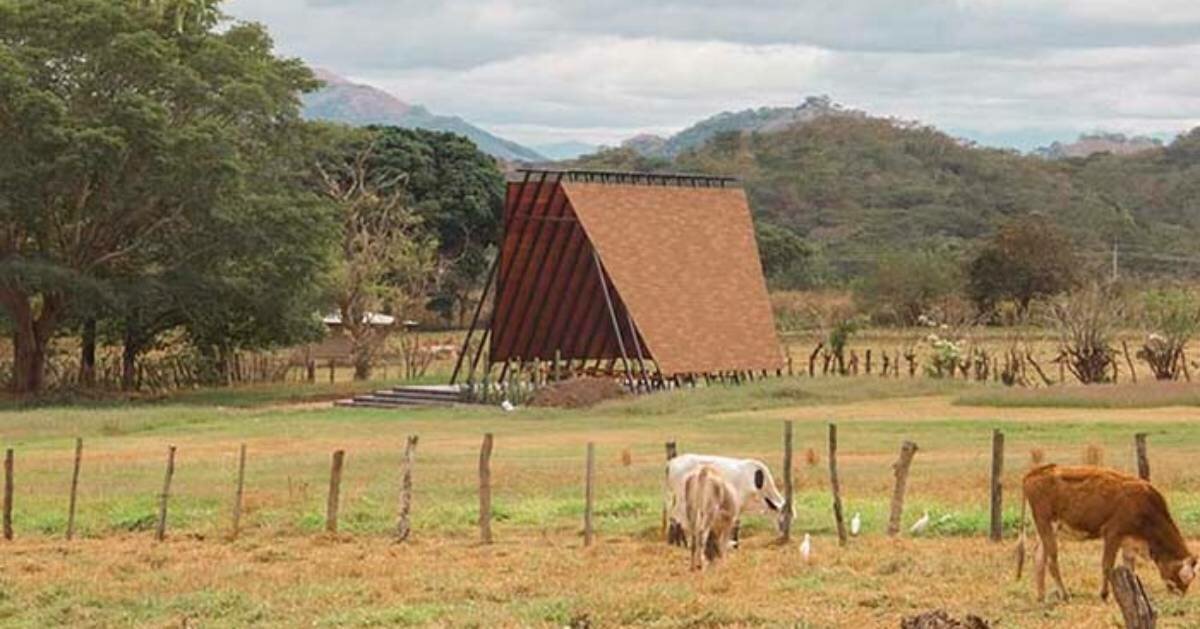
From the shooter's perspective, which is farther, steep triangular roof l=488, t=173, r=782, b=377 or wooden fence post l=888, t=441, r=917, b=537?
steep triangular roof l=488, t=173, r=782, b=377

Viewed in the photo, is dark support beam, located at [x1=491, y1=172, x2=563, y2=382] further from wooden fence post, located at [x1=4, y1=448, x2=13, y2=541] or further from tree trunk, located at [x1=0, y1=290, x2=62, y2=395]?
wooden fence post, located at [x1=4, y1=448, x2=13, y2=541]

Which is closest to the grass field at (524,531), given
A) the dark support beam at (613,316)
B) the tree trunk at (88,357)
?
the dark support beam at (613,316)

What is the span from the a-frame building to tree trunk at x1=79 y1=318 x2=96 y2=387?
12.6m

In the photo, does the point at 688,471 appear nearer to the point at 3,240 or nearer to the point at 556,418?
the point at 556,418

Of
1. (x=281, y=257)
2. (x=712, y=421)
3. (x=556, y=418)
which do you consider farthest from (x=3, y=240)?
(x=712, y=421)

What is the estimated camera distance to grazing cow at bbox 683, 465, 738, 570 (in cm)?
1942

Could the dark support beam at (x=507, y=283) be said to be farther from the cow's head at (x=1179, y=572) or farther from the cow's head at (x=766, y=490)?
the cow's head at (x=1179, y=572)

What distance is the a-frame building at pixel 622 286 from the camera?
2219 inches

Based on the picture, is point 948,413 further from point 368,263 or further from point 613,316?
point 368,263

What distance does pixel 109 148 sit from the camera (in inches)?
2088

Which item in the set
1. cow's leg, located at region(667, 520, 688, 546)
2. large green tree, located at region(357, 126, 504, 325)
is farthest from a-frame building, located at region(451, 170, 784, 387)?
cow's leg, located at region(667, 520, 688, 546)

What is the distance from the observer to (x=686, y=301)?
58.4 meters

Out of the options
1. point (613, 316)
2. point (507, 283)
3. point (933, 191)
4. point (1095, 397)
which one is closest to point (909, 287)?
point (507, 283)

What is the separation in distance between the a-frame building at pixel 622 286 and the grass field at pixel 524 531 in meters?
9.98
